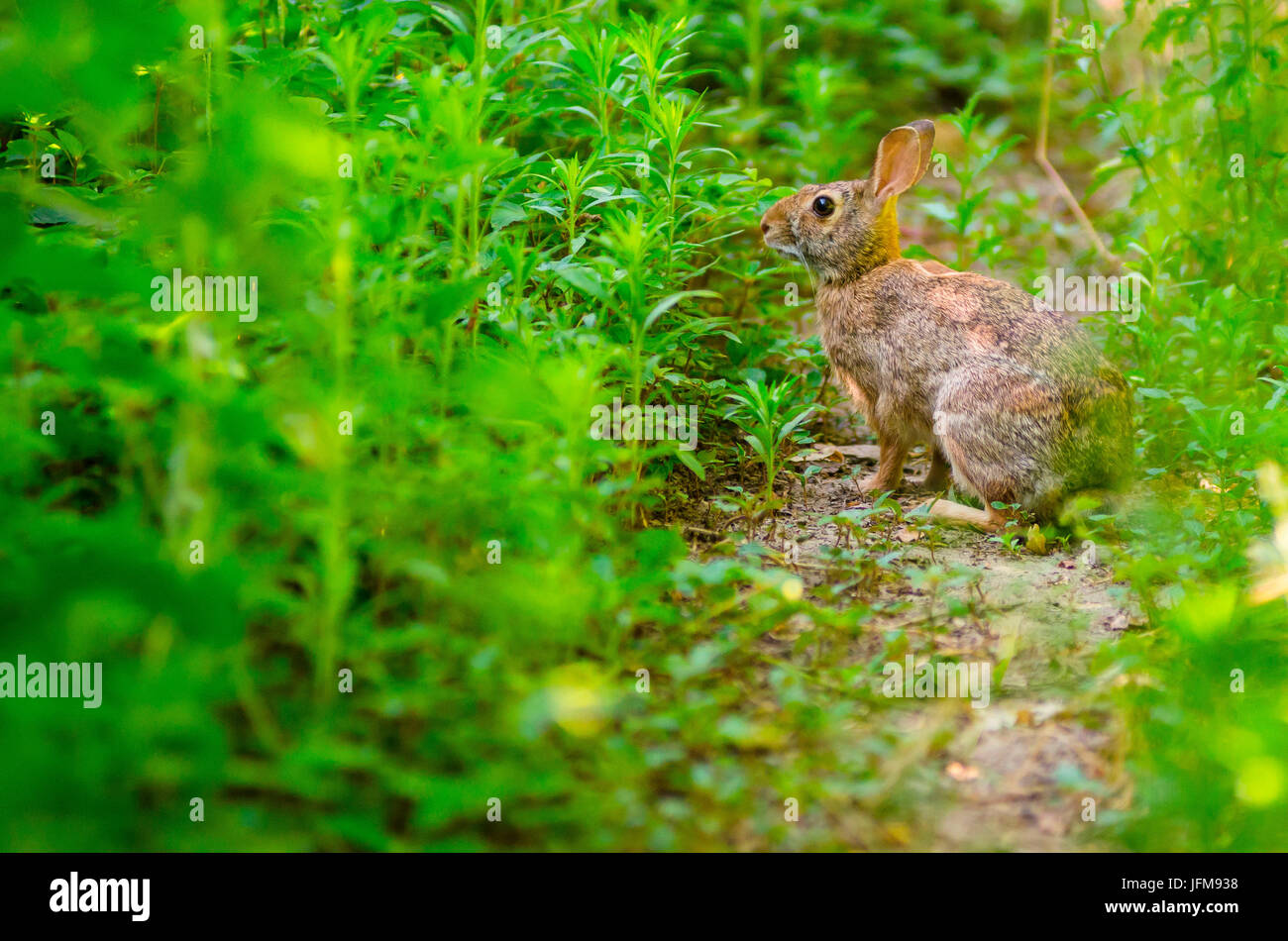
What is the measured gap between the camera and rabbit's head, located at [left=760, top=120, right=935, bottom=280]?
226 inches

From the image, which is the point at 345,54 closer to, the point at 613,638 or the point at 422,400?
the point at 422,400

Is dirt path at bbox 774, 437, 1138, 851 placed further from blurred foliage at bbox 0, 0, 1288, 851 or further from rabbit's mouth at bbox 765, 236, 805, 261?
rabbit's mouth at bbox 765, 236, 805, 261

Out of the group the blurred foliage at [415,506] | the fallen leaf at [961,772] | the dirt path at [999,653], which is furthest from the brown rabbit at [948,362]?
the fallen leaf at [961,772]

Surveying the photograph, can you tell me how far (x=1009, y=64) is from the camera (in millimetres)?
9664

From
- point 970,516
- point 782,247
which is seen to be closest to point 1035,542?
point 970,516

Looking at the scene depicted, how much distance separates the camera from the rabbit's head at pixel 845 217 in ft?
18.8

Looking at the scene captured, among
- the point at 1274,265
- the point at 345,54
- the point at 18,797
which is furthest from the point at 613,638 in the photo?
the point at 1274,265

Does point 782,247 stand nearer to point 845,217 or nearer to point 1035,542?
point 845,217

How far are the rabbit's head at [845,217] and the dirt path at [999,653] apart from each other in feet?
3.97

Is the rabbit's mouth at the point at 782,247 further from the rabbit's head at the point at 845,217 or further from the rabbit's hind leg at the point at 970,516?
the rabbit's hind leg at the point at 970,516

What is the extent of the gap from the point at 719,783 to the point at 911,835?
0.53 metres

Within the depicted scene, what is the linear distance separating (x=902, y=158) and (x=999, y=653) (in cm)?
294

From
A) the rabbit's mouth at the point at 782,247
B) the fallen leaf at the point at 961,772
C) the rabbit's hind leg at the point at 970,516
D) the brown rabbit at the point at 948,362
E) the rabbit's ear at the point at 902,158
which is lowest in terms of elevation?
the fallen leaf at the point at 961,772

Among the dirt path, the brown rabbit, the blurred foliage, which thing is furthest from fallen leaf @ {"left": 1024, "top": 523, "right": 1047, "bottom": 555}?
the blurred foliage
